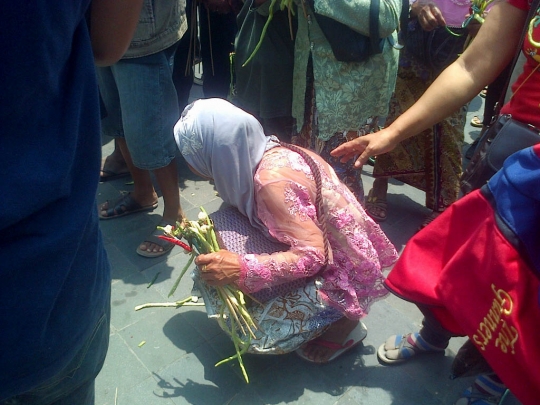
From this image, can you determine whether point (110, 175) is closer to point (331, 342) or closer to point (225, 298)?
point (225, 298)

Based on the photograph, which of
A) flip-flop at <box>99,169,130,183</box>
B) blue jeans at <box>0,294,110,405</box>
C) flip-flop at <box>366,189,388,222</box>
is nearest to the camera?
blue jeans at <box>0,294,110,405</box>

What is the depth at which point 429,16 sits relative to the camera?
99.8 inches

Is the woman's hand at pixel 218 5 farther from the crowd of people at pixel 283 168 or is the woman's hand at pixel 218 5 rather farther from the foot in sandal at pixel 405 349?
the foot in sandal at pixel 405 349

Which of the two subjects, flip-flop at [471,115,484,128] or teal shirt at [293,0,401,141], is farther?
flip-flop at [471,115,484,128]

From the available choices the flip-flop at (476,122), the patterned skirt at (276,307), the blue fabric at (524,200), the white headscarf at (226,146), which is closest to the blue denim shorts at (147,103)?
the white headscarf at (226,146)

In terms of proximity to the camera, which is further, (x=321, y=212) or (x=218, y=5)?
(x=218, y=5)

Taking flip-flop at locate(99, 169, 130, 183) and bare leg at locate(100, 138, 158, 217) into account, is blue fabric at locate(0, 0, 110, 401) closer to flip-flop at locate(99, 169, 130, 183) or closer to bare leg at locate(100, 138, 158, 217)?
bare leg at locate(100, 138, 158, 217)

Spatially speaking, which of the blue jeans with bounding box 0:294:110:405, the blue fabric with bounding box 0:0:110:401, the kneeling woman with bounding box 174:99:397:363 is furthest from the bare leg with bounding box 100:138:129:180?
the blue fabric with bounding box 0:0:110:401

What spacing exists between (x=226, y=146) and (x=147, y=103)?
742 millimetres

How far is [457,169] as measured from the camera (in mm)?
2932

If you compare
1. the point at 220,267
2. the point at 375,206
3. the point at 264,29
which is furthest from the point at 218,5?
the point at 220,267

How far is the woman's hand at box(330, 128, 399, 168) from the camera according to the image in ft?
6.01

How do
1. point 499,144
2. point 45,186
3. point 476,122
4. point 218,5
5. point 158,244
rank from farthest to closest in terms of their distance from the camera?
point 476,122, point 218,5, point 158,244, point 499,144, point 45,186

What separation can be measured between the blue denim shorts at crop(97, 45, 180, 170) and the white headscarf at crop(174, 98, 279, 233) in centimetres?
52
